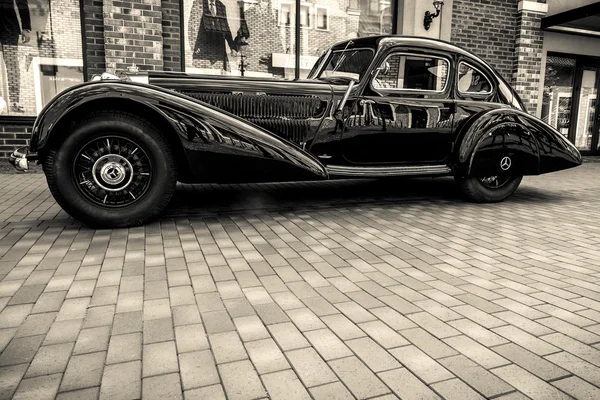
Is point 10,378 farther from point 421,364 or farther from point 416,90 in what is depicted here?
point 416,90

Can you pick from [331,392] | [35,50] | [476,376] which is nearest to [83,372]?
[331,392]

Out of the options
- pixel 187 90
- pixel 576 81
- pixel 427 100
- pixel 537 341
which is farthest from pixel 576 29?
pixel 537 341

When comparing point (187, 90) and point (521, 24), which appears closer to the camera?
point (187, 90)

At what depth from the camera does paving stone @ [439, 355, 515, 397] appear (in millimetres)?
1668

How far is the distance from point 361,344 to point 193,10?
7.51m

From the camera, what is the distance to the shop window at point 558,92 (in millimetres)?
10734

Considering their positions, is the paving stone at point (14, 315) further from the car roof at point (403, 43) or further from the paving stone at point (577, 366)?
the car roof at point (403, 43)

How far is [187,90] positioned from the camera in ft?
13.5

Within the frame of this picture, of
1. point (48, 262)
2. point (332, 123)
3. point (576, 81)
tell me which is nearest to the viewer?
point (48, 262)

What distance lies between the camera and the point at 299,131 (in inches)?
175

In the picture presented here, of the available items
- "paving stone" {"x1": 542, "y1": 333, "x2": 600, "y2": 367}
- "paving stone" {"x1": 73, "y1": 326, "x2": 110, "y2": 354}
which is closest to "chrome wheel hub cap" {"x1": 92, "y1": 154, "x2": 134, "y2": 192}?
"paving stone" {"x1": 73, "y1": 326, "x2": 110, "y2": 354}

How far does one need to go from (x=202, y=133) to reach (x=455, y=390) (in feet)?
9.30

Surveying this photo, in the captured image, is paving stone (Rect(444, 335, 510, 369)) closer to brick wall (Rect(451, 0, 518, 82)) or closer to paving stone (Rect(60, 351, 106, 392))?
paving stone (Rect(60, 351, 106, 392))

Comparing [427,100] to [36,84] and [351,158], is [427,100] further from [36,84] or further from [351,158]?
[36,84]
